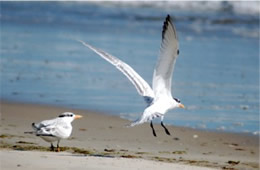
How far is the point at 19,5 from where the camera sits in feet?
90.5

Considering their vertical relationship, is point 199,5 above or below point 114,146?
above

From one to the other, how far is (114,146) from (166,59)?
50.5 inches

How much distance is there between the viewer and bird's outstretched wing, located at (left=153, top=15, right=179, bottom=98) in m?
7.73

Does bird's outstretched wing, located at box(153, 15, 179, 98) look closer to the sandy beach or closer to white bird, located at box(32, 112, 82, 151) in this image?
the sandy beach

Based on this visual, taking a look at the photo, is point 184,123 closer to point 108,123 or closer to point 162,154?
point 108,123

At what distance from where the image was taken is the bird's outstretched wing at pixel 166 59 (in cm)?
773

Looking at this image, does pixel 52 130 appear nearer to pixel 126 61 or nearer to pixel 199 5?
pixel 126 61

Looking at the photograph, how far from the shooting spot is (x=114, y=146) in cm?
823

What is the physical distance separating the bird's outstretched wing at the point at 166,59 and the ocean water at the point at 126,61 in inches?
72.1

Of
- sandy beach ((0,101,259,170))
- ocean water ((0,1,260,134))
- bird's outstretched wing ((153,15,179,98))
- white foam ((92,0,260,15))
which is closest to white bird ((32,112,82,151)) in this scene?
sandy beach ((0,101,259,170))

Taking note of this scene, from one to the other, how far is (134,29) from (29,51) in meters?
6.59

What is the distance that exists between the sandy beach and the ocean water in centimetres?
57

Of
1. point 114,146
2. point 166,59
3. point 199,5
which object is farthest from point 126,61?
point 199,5

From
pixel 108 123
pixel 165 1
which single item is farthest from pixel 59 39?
pixel 165 1
